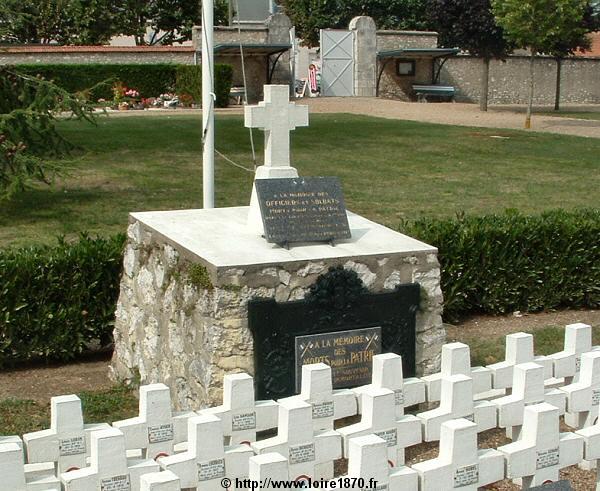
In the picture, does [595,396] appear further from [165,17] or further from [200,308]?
[165,17]

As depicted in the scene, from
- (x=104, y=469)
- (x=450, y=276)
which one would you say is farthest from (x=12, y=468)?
(x=450, y=276)

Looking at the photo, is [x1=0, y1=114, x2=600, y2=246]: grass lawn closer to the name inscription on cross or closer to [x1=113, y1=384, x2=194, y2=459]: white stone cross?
the name inscription on cross

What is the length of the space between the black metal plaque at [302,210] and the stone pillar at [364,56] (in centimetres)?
3551

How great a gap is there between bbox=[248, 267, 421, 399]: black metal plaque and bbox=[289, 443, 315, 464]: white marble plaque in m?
1.27

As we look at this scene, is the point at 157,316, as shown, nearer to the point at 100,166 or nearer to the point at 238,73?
the point at 100,166

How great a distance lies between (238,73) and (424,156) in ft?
63.8

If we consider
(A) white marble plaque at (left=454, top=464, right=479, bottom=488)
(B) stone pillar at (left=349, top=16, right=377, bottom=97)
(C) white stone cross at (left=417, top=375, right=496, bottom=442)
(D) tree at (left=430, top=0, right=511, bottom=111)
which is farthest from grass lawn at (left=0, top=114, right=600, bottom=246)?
(B) stone pillar at (left=349, top=16, right=377, bottom=97)

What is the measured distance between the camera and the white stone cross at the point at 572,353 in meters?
6.51

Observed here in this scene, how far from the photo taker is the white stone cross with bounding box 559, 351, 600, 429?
606cm

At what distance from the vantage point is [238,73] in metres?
38.3

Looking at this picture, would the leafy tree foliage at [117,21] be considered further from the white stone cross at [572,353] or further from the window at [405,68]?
the white stone cross at [572,353]

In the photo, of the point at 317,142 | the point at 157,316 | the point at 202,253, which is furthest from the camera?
the point at 317,142

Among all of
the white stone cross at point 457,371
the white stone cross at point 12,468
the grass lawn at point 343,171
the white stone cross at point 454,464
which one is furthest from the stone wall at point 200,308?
the grass lawn at point 343,171

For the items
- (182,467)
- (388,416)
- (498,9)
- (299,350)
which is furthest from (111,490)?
(498,9)
